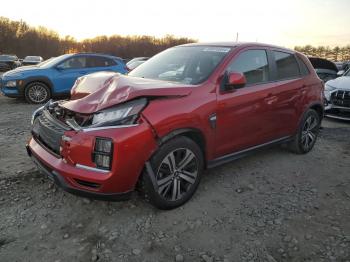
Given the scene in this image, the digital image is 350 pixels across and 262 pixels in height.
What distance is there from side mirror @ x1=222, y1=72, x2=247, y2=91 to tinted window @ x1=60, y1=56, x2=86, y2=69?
25.0ft

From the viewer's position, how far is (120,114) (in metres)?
3.19

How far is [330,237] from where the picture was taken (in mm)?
3334

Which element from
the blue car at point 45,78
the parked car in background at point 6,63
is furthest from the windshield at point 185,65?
the parked car in background at point 6,63

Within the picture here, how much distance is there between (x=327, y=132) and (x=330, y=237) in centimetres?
444

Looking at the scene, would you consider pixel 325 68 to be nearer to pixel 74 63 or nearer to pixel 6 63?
pixel 74 63

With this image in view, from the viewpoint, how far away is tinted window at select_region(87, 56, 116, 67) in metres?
10.9

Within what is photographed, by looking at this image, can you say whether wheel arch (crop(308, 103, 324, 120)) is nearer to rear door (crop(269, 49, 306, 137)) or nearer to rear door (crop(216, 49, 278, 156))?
rear door (crop(269, 49, 306, 137))

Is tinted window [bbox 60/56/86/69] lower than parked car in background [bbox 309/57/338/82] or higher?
lower

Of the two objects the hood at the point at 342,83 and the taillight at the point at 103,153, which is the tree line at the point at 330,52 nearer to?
the hood at the point at 342,83

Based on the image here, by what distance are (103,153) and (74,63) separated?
26.9ft

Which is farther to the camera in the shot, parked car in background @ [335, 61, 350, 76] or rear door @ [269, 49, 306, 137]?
parked car in background @ [335, 61, 350, 76]

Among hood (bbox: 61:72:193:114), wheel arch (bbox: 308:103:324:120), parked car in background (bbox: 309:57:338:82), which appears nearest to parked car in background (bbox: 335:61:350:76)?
parked car in background (bbox: 309:57:338:82)

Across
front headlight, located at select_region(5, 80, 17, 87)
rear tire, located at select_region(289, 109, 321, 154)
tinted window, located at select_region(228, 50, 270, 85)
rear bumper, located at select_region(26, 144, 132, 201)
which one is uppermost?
tinted window, located at select_region(228, 50, 270, 85)

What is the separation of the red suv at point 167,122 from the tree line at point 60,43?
5039 cm
